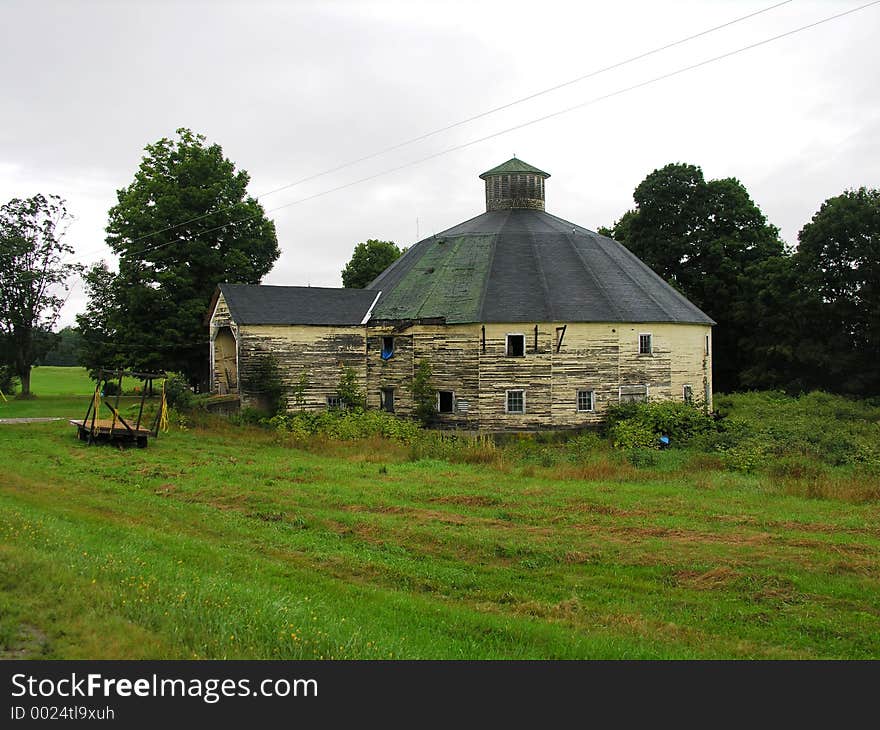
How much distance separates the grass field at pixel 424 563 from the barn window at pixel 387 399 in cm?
1181

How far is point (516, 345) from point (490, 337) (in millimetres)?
1107

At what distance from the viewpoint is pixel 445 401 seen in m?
31.9

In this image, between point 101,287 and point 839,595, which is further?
point 101,287

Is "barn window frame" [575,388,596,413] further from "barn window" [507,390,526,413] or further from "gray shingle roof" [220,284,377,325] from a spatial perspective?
"gray shingle roof" [220,284,377,325]

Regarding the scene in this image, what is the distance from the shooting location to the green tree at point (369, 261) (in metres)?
53.3

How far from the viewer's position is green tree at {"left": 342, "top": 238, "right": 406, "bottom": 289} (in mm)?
53344

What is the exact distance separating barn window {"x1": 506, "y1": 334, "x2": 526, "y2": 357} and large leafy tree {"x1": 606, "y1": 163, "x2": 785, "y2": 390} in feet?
69.0

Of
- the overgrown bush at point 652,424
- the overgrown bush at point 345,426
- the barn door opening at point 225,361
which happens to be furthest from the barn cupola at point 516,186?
the barn door opening at point 225,361

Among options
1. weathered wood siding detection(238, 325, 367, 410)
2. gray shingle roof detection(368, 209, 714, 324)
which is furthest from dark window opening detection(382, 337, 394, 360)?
gray shingle roof detection(368, 209, 714, 324)

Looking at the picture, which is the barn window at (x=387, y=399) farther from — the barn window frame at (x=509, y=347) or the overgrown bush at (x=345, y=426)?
the barn window frame at (x=509, y=347)

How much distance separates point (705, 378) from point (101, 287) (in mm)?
30316
